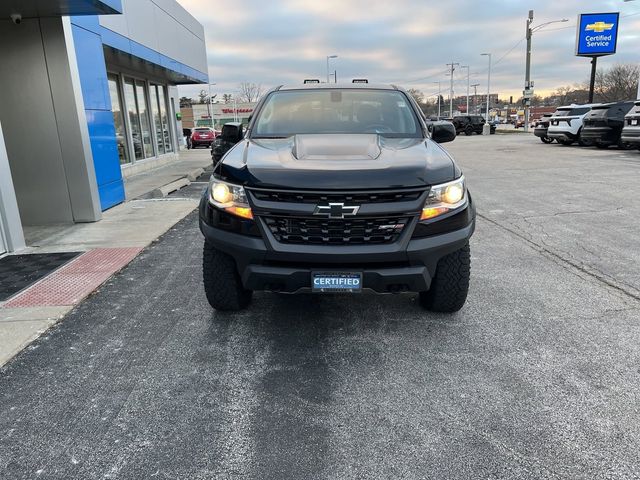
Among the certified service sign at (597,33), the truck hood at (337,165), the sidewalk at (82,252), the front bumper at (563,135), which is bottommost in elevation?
the sidewalk at (82,252)

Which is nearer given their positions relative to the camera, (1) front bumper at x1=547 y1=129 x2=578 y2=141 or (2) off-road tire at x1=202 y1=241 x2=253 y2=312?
(2) off-road tire at x1=202 y1=241 x2=253 y2=312

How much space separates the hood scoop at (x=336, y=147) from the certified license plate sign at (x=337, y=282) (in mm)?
801

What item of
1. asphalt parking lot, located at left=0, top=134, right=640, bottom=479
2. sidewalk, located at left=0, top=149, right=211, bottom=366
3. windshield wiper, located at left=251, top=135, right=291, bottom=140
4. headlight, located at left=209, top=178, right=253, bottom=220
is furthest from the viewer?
windshield wiper, located at left=251, top=135, right=291, bottom=140

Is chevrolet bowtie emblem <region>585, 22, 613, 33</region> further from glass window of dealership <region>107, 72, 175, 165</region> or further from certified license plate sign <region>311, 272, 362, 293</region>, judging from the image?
certified license plate sign <region>311, 272, 362, 293</region>

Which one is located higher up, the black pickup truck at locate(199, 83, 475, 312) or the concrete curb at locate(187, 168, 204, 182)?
the black pickup truck at locate(199, 83, 475, 312)

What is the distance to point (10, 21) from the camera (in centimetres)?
698

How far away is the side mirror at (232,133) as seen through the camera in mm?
4594

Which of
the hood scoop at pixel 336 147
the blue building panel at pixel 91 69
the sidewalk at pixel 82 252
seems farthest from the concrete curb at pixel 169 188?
the hood scoop at pixel 336 147

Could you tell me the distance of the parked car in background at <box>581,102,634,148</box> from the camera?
58.0 ft

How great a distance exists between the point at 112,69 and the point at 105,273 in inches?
433

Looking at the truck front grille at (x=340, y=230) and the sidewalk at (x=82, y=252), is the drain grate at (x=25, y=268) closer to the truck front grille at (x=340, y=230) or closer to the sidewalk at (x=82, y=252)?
the sidewalk at (x=82, y=252)

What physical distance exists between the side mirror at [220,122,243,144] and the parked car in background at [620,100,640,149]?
49.6 ft

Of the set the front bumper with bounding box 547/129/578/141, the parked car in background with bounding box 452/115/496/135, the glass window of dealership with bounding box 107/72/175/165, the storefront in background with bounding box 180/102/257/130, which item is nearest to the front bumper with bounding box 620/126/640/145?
the front bumper with bounding box 547/129/578/141

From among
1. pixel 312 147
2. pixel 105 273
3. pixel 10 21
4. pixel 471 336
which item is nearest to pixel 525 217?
pixel 471 336
